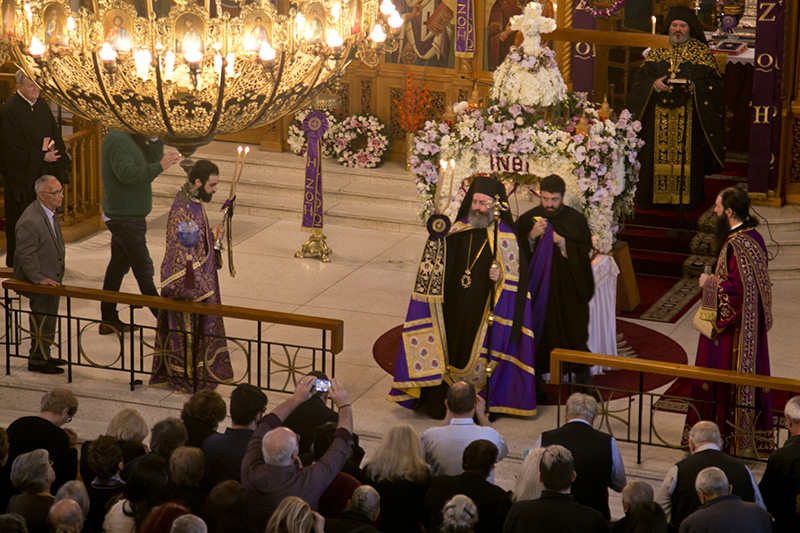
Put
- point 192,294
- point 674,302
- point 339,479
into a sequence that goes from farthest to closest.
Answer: point 674,302 → point 192,294 → point 339,479

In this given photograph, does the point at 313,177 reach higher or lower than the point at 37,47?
lower

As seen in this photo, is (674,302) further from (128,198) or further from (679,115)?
(128,198)

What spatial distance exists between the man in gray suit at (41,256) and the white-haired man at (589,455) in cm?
472

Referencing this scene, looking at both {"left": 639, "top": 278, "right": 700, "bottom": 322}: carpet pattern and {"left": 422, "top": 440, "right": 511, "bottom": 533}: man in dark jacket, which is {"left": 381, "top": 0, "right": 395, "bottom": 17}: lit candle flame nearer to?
{"left": 422, "top": 440, "right": 511, "bottom": 533}: man in dark jacket

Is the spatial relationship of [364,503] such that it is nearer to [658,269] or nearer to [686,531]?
[686,531]

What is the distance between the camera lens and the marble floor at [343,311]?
9906 mm

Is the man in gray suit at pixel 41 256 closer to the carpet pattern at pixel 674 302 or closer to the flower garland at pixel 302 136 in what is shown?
the carpet pattern at pixel 674 302

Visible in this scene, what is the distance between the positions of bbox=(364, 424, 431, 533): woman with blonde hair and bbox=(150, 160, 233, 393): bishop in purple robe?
10.9 ft

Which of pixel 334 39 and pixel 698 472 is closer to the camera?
pixel 334 39

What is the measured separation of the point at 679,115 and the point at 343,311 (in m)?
4.68

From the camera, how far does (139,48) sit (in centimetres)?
613

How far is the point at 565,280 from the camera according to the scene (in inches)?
409

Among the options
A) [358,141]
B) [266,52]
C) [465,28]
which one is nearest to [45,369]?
[266,52]

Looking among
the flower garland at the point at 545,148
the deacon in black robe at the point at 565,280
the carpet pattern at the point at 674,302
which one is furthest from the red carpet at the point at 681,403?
the carpet pattern at the point at 674,302
